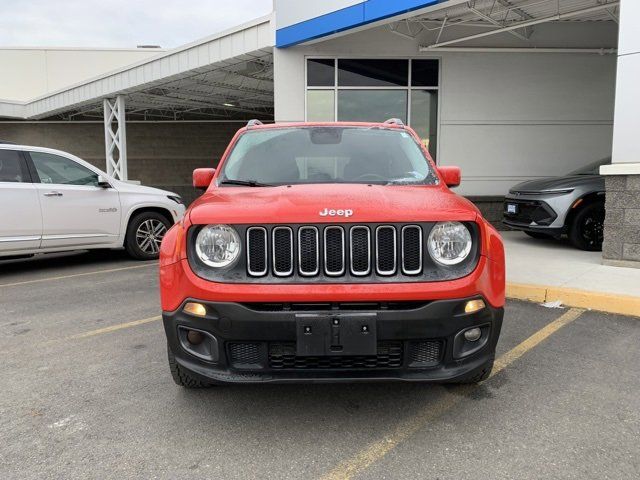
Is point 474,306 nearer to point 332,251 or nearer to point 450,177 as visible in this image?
point 332,251

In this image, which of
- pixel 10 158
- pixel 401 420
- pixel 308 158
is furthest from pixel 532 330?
pixel 10 158

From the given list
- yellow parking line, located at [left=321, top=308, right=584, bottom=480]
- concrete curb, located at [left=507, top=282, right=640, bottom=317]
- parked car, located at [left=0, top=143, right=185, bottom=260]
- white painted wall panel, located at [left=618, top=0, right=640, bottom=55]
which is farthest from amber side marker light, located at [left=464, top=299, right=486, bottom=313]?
parked car, located at [left=0, top=143, right=185, bottom=260]

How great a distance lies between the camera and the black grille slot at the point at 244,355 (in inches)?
102

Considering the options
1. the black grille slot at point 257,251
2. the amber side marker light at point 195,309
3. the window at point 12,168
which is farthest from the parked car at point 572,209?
the window at point 12,168

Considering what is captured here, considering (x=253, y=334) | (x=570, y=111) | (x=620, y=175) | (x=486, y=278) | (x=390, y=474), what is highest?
(x=570, y=111)

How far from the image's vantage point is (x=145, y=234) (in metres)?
8.22

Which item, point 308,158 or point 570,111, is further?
point 570,111

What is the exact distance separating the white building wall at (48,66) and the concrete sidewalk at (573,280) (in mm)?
23920

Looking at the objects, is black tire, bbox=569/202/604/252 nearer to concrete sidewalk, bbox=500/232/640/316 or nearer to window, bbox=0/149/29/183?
concrete sidewalk, bbox=500/232/640/316

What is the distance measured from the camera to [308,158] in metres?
3.79

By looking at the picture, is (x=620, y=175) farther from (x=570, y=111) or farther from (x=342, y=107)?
(x=342, y=107)

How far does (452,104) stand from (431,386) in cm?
899

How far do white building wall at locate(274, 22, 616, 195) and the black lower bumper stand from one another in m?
9.12

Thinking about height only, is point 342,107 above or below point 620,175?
above
